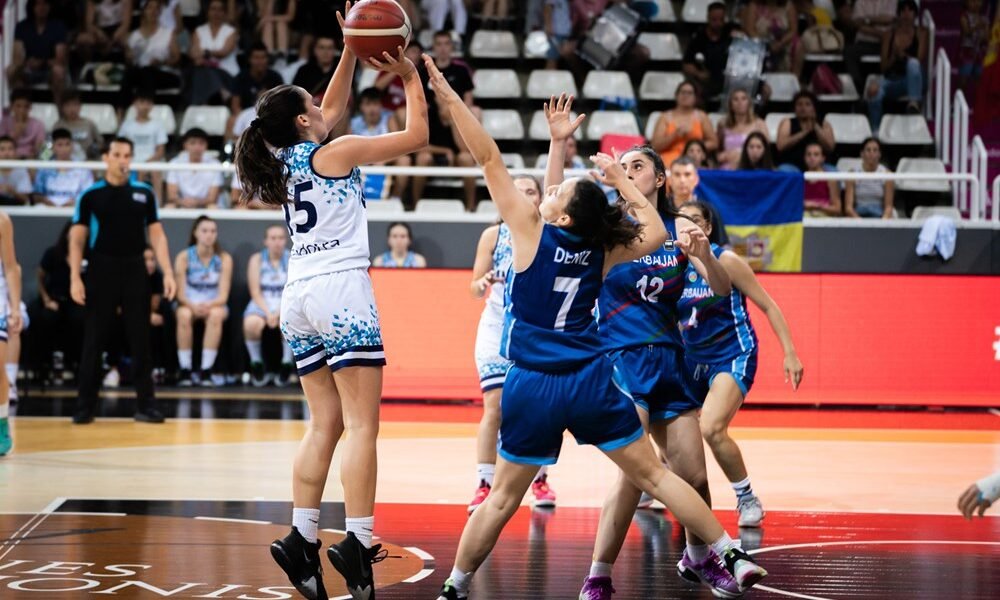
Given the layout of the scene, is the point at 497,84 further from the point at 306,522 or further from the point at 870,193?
the point at 306,522

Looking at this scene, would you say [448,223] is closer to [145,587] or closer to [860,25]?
[860,25]

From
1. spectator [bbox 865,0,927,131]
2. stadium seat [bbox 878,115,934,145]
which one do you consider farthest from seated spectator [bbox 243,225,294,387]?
spectator [bbox 865,0,927,131]

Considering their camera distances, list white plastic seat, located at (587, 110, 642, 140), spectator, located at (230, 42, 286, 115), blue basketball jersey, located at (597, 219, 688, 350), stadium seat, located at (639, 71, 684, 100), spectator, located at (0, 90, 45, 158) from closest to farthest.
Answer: blue basketball jersey, located at (597, 219, 688, 350)
spectator, located at (0, 90, 45, 158)
white plastic seat, located at (587, 110, 642, 140)
spectator, located at (230, 42, 286, 115)
stadium seat, located at (639, 71, 684, 100)

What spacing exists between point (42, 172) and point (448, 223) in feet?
14.7

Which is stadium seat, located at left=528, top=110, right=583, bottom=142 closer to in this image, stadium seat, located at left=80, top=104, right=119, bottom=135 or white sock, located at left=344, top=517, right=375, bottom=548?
stadium seat, located at left=80, top=104, right=119, bottom=135

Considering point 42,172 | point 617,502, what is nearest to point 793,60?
point 42,172

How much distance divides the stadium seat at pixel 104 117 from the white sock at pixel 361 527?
1148 centimetres

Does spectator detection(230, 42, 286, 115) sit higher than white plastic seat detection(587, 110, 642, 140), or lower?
higher

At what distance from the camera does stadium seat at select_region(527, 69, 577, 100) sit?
15.9 m

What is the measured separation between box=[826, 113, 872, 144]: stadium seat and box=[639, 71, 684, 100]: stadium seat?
6.00ft

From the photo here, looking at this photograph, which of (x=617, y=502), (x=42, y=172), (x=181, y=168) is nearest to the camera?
(x=617, y=502)

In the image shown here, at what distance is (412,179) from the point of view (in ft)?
48.8

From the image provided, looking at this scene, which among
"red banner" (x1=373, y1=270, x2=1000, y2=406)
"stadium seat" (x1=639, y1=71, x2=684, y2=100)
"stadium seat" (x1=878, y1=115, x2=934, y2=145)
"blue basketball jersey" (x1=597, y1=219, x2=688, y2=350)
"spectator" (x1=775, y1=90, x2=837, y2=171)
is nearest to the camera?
"blue basketball jersey" (x1=597, y1=219, x2=688, y2=350)

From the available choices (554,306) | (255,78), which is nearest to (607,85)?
(255,78)
